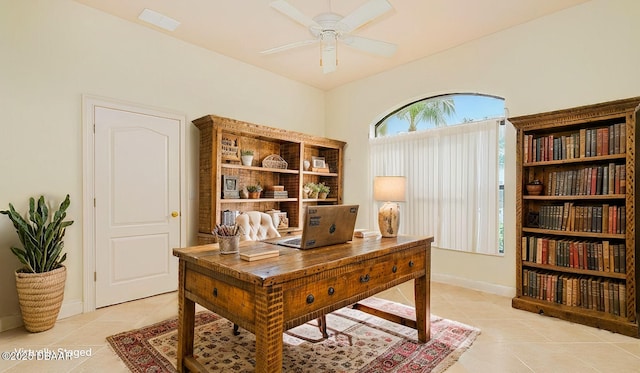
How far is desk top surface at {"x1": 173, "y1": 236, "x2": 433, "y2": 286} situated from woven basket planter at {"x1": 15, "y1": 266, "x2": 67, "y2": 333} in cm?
161

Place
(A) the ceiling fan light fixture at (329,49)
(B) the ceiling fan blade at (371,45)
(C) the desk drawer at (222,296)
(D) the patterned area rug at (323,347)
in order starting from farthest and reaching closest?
(B) the ceiling fan blade at (371,45)
(A) the ceiling fan light fixture at (329,49)
(D) the patterned area rug at (323,347)
(C) the desk drawer at (222,296)

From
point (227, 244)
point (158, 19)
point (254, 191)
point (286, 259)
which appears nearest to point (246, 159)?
point (254, 191)

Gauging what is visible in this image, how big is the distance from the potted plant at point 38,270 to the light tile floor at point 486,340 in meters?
0.15

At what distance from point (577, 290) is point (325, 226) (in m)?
2.55

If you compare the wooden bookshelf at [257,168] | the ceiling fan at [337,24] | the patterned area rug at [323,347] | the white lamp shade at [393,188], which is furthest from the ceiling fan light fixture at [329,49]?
the patterned area rug at [323,347]

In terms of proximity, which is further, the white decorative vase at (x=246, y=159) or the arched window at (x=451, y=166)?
the white decorative vase at (x=246, y=159)

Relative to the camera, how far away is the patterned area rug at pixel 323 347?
7.11 feet

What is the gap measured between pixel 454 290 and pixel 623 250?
1652 mm

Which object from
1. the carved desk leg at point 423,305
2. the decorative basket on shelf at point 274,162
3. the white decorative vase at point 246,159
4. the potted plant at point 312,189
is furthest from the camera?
the potted plant at point 312,189

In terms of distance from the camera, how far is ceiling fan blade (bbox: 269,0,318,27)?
90.6 inches

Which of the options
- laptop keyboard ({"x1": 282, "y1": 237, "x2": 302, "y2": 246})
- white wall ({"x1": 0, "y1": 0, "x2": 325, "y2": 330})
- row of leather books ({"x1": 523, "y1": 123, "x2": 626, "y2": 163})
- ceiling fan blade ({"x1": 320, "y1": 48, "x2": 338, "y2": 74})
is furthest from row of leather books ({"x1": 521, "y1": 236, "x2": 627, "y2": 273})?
white wall ({"x1": 0, "y1": 0, "x2": 325, "y2": 330})

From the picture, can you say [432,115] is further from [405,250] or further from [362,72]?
[405,250]

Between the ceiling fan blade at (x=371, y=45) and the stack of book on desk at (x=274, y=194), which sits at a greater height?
the ceiling fan blade at (x=371, y=45)

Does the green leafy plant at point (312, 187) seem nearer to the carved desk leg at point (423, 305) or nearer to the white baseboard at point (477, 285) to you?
the white baseboard at point (477, 285)
